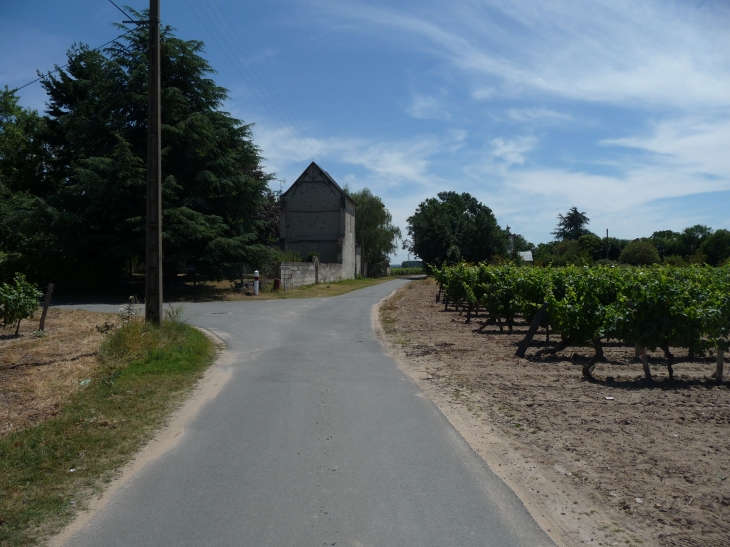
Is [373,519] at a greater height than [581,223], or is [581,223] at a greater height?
[581,223]

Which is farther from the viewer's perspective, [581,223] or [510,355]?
[581,223]

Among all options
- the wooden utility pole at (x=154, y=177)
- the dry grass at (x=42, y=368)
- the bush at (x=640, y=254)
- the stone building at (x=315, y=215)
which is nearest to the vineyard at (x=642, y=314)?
the wooden utility pole at (x=154, y=177)

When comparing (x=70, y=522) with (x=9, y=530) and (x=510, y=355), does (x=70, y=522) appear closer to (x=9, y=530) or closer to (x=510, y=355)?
(x=9, y=530)

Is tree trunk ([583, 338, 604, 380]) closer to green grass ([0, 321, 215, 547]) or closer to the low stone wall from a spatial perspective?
green grass ([0, 321, 215, 547])

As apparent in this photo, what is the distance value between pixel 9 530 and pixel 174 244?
82.0 feet

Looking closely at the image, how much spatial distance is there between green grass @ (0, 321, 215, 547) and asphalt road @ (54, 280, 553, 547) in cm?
42

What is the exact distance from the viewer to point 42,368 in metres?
10.4

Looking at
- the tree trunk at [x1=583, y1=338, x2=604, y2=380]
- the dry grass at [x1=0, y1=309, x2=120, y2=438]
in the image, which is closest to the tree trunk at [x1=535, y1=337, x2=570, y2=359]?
the tree trunk at [x1=583, y1=338, x2=604, y2=380]

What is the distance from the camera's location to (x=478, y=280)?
2058cm

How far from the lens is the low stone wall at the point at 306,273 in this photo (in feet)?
116

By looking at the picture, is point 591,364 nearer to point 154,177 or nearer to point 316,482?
point 316,482

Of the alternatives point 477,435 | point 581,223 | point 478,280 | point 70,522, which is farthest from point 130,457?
point 581,223

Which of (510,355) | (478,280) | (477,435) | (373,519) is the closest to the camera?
(373,519)

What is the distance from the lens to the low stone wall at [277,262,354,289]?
35.3 m
